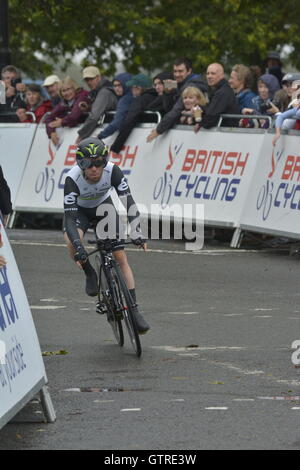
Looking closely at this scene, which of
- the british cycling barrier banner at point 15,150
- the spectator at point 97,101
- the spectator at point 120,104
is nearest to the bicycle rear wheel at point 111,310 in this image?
the spectator at point 120,104

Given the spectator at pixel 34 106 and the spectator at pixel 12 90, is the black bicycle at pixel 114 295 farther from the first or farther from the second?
the spectator at pixel 12 90

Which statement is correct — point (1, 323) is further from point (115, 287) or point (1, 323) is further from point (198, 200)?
point (198, 200)

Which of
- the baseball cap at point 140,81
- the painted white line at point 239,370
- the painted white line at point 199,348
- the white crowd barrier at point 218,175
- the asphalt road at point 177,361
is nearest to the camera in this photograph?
the asphalt road at point 177,361

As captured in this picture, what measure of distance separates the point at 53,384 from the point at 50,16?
21.3 m

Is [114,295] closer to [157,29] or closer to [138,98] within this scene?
[138,98]

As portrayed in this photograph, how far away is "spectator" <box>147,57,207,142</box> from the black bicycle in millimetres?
7344

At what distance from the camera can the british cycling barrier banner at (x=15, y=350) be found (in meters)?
7.55

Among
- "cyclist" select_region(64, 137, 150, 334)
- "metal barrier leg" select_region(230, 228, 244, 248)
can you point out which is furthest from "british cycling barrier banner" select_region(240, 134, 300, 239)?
"cyclist" select_region(64, 137, 150, 334)

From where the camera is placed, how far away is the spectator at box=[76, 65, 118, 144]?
20156mm

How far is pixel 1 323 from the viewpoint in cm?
766

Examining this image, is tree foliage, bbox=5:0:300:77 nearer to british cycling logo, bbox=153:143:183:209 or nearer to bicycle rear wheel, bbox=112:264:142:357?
british cycling logo, bbox=153:143:183:209

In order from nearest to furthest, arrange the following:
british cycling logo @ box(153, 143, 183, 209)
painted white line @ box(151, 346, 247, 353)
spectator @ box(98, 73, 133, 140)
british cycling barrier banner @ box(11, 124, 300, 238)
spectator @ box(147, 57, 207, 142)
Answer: painted white line @ box(151, 346, 247, 353) → british cycling barrier banner @ box(11, 124, 300, 238) → spectator @ box(147, 57, 207, 142) → british cycling logo @ box(153, 143, 183, 209) → spectator @ box(98, 73, 133, 140)

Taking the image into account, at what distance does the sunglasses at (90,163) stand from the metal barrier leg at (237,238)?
6834 mm

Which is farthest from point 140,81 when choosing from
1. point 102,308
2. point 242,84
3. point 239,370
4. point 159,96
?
point 239,370
